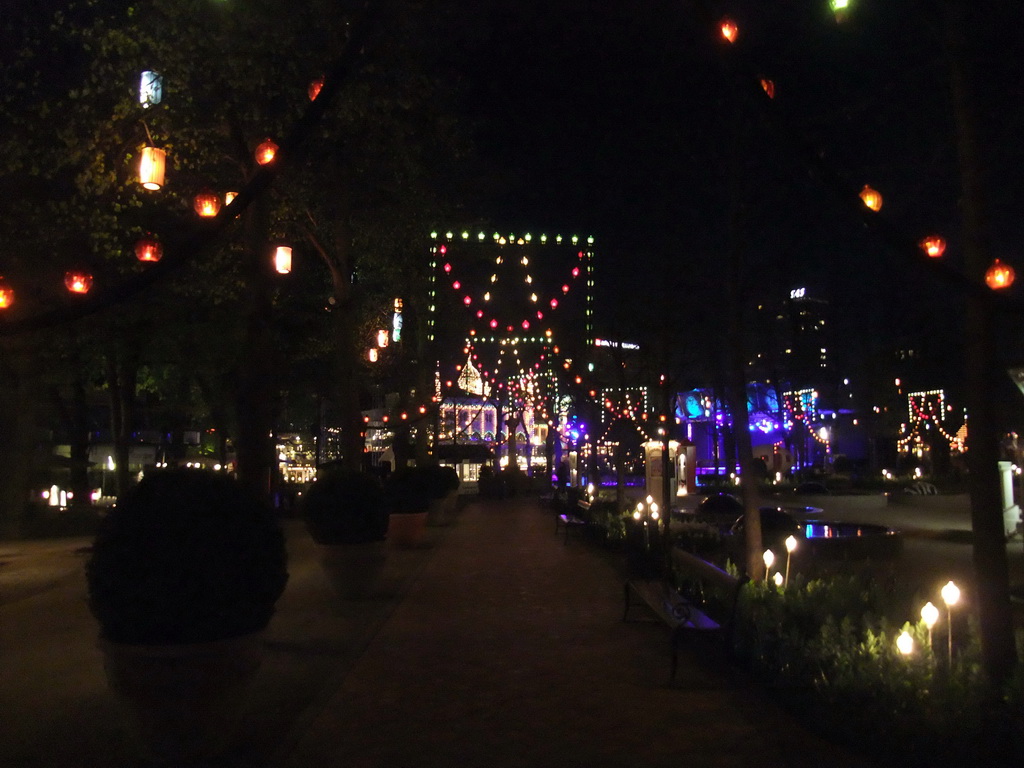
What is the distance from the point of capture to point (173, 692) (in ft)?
19.5

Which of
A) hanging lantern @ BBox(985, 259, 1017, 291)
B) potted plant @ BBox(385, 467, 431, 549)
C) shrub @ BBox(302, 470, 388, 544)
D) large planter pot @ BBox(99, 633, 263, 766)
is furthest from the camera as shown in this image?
potted plant @ BBox(385, 467, 431, 549)

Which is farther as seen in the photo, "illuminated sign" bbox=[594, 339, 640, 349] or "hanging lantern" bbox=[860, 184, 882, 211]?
"illuminated sign" bbox=[594, 339, 640, 349]

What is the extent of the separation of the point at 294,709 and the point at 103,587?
216cm

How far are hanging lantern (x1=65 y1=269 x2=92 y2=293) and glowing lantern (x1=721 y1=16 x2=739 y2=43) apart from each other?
948 centimetres

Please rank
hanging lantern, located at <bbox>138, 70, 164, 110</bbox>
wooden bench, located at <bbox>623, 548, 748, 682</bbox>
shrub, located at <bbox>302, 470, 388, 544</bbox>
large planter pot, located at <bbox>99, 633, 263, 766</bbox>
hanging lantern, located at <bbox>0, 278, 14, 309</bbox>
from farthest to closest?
hanging lantern, located at <bbox>138, 70, 164, 110</bbox> → shrub, located at <bbox>302, 470, 388, 544</bbox> → hanging lantern, located at <bbox>0, 278, 14, 309</bbox> → wooden bench, located at <bbox>623, 548, 748, 682</bbox> → large planter pot, located at <bbox>99, 633, 263, 766</bbox>

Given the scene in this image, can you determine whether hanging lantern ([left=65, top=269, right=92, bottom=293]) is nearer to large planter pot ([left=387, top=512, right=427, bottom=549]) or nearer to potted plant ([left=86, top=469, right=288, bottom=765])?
potted plant ([left=86, top=469, right=288, bottom=765])

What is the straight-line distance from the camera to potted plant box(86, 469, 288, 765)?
5945 mm

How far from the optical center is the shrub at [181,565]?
600 cm

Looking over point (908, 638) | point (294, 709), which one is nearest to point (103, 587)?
point (294, 709)

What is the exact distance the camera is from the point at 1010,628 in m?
6.54

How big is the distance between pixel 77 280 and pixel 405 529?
9882 millimetres

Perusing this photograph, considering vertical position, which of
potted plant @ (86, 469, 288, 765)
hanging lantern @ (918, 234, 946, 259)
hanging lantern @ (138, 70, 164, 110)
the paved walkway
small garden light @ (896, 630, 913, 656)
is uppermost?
hanging lantern @ (138, 70, 164, 110)

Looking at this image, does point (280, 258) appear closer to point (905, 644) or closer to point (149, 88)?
point (149, 88)

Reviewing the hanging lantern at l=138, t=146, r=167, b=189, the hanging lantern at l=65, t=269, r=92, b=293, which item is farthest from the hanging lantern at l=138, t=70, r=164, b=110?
the hanging lantern at l=65, t=269, r=92, b=293
